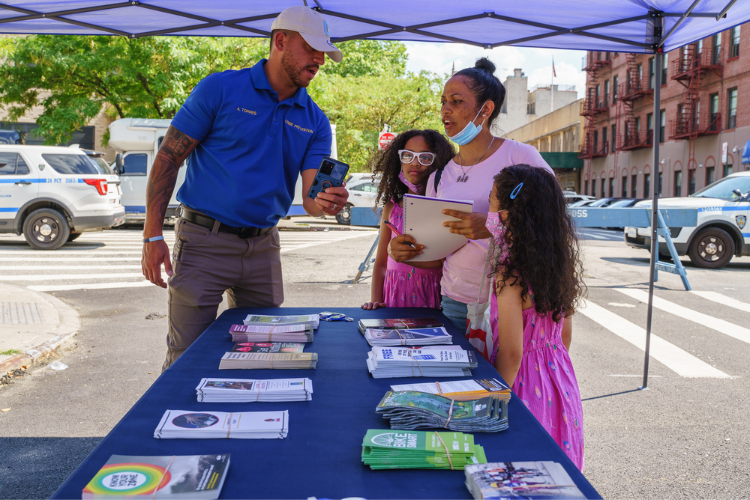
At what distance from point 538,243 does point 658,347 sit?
16.7 ft

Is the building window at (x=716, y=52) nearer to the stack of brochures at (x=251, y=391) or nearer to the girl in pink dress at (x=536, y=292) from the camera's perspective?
the girl in pink dress at (x=536, y=292)

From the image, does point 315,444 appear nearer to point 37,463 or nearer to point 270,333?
point 270,333

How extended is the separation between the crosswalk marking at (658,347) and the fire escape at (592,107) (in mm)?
37914

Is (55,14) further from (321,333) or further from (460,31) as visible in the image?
(321,333)

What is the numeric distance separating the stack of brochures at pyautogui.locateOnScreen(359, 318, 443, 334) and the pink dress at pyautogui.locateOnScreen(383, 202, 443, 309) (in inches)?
24.7

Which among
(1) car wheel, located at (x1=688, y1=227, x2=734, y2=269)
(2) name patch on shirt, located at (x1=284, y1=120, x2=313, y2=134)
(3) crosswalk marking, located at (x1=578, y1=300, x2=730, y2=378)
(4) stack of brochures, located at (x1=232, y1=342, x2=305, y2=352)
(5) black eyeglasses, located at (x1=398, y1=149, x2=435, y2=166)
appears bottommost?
(3) crosswalk marking, located at (x1=578, y1=300, x2=730, y2=378)

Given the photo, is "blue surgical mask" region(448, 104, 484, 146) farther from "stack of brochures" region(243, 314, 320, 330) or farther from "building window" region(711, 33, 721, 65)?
"building window" region(711, 33, 721, 65)

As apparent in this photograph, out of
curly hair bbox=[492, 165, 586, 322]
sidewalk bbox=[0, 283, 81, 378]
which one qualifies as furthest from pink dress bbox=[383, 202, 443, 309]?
sidewalk bbox=[0, 283, 81, 378]

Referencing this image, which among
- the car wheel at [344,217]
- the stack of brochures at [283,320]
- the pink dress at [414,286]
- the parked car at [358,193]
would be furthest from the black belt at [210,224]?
the car wheel at [344,217]

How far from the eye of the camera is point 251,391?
6.29 feet

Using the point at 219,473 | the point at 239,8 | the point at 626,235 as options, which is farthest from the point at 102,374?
the point at 626,235

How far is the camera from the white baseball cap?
2994mm

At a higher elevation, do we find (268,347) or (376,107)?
(376,107)

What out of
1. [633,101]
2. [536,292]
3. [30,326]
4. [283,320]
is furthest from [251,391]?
[633,101]
